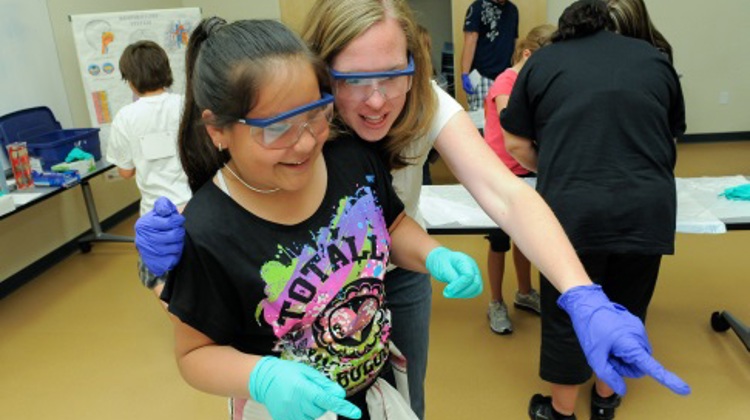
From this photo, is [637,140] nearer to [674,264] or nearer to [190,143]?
[190,143]

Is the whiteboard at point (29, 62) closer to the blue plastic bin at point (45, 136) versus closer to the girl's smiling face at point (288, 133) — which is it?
the blue plastic bin at point (45, 136)

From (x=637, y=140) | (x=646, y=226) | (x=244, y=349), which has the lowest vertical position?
(x=646, y=226)

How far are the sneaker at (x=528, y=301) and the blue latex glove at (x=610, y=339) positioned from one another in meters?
1.90

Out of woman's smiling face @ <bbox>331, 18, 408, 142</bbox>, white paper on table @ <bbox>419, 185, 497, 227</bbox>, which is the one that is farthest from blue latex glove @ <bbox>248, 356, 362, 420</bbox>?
white paper on table @ <bbox>419, 185, 497, 227</bbox>

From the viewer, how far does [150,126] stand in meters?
2.62

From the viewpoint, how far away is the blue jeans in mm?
1390

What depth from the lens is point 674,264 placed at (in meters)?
3.16

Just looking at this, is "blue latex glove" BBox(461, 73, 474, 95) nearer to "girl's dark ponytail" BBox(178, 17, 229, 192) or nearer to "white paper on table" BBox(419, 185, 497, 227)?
"white paper on table" BBox(419, 185, 497, 227)

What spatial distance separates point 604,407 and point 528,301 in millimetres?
765

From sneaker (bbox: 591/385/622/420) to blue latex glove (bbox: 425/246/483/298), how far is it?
4.37ft

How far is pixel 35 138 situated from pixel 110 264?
2.98ft

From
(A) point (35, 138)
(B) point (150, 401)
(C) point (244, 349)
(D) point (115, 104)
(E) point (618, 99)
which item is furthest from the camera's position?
(D) point (115, 104)

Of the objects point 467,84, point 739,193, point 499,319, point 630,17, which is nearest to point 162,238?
point 630,17

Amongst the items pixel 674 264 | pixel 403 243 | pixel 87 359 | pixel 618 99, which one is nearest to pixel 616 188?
pixel 618 99
